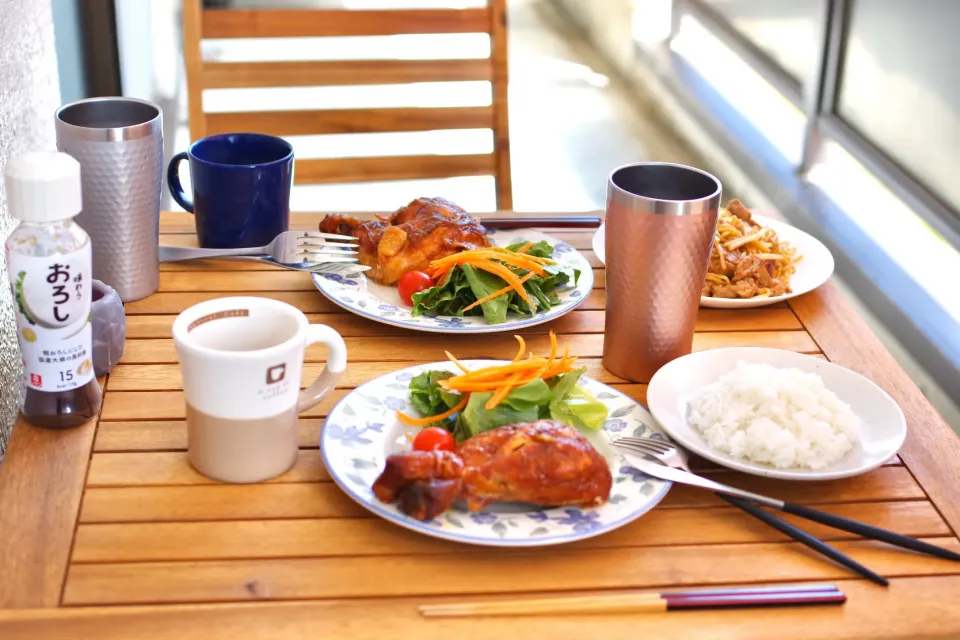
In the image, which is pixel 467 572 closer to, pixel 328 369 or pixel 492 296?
pixel 328 369

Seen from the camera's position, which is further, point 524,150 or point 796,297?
point 524,150

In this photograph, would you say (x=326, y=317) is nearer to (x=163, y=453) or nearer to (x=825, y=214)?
(x=163, y=453)

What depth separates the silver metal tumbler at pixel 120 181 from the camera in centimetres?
130

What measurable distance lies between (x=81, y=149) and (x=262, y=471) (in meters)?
0.53

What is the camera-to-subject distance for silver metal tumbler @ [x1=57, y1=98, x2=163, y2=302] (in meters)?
1.30

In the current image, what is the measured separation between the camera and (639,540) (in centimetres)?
96

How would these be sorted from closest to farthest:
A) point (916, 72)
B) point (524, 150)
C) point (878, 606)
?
point (878, 606) → point (916, 72) → point (524, 150)

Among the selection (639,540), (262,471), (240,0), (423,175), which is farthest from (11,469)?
(240,0)

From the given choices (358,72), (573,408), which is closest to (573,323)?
(573,408)

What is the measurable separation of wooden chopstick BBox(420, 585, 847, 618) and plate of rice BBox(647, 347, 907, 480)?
0.14 m

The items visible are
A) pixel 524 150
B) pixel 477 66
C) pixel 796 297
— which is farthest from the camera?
pixel 524 150

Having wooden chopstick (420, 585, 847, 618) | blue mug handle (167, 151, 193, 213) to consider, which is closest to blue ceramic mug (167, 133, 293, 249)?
blue mug handle (167, 151, 193, 213)

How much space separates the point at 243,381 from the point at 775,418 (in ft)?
1.73

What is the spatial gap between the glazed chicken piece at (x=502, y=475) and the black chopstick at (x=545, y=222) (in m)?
0.71
